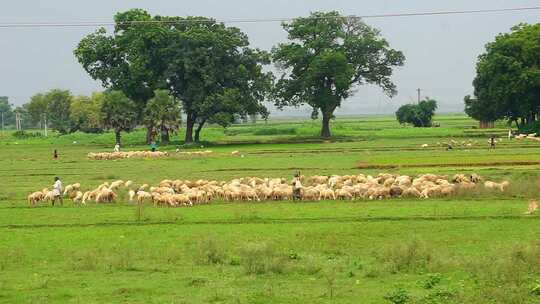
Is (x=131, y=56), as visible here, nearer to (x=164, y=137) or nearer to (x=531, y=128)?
(x=164, y=137)

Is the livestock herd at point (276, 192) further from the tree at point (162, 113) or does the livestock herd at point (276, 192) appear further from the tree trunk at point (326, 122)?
the tree trunk at point (326, 122)

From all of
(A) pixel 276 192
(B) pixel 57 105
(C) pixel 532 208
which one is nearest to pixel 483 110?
(A) pixel 276 192

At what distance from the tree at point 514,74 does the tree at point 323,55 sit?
13.0m

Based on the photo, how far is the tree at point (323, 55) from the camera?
3187 inches

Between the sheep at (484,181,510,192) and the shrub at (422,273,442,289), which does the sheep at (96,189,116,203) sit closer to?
the sheep at (484,181,510,192)

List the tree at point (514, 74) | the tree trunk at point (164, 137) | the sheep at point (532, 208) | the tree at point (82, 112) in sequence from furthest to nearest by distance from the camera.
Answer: the tree at point (82, 112) < the tree trunk at point (164, 137) < the tree at point (514, 74) < the sheep at point (532, 208)

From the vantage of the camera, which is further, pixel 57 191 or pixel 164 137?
pixel 164 137

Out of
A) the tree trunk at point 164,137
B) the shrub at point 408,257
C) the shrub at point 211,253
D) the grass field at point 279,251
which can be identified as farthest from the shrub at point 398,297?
the tree trunk at point 164,137

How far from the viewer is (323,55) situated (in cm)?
7844

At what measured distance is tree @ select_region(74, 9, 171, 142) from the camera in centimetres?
7569

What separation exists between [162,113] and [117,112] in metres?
4.88

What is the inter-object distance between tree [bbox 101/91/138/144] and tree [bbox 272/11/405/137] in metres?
17.1

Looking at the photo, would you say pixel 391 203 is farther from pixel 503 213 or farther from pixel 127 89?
pixel 127 89

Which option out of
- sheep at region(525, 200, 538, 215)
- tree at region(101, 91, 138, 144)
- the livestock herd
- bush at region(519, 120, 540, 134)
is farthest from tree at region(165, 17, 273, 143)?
sheep at region(525, 200, 538, 215)
